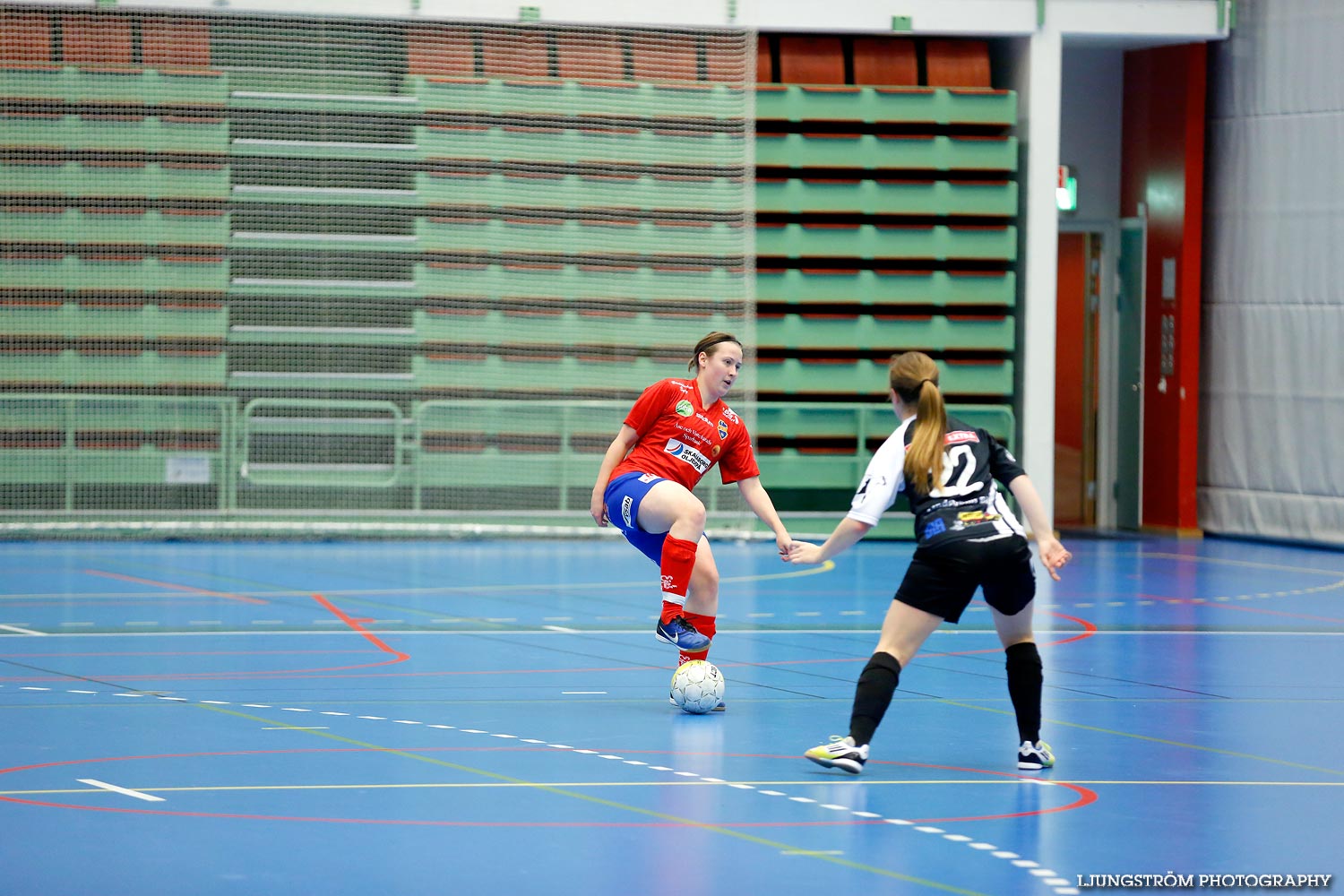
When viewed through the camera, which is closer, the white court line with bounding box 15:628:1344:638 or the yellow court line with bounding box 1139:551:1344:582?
the white court line with bounding box 15:628:1344:638

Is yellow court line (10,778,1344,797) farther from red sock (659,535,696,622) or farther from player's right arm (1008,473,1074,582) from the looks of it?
red sock (659,535,696,622)

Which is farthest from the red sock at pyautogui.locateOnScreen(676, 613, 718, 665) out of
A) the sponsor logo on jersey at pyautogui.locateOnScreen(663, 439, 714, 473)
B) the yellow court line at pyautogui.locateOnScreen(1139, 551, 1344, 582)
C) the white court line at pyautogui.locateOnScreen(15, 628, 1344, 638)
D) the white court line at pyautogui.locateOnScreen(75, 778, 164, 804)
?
the yellow court line at pyautogui.locateOnScreen(1139, 551, 1344, 582)

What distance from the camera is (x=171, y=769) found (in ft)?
17.6

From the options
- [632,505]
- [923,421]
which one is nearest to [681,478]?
[632,505]

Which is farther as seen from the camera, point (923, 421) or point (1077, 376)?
point (1077, 376)

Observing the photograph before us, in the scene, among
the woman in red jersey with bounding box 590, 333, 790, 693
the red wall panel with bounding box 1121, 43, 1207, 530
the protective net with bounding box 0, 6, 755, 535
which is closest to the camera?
the woman in red jersey with bounding box 590, 333, 790, 693

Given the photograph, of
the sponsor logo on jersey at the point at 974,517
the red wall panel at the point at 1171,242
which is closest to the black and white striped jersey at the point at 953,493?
the sponsor logo on jersey at the point at 974,517

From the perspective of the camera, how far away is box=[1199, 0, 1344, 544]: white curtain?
15375 mm

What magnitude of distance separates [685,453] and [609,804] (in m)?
2.52

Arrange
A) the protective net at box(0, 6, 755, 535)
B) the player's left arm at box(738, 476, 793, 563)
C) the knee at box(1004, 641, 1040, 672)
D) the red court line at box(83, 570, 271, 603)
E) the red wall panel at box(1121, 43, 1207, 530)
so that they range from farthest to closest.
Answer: the red wall panel at box(1121, 43, 1207, 530)
the protective net at box(0, 6, 755, 535)
the red court line at box(83, 570, 271, 603)
the player's left arm at box(738, 476, 793, 563)
the knee at box(1004, 641, 1040, 672)

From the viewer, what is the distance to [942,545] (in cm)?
537

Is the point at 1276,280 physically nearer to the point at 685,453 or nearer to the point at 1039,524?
the point at 685,453

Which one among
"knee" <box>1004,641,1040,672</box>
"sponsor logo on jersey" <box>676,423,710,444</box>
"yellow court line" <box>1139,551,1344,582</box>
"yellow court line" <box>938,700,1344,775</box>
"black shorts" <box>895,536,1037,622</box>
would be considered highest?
"sponsor logo on jersey" <box>676,423,710,444</box>

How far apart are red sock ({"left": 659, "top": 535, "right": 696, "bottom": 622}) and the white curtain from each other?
34.4 ft
